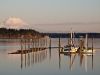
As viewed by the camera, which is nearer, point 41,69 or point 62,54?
point 41,69

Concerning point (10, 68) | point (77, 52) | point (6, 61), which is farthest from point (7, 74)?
point (77, 52)

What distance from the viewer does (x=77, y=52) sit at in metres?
77.3

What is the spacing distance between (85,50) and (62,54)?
17.4ft

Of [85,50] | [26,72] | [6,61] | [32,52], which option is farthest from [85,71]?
[32,52]

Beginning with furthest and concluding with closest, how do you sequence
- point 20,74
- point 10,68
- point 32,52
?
point 32,52 < point 10,68 < point 20,74

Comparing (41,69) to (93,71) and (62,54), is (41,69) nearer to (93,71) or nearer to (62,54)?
(93,71)

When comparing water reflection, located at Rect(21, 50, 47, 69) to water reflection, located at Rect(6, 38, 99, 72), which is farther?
water reflection, located at Rect(21, 50, 47, 69)

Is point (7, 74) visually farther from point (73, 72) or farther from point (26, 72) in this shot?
point (73, 72)

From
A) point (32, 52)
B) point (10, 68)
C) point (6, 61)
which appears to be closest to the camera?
point (10, 68)

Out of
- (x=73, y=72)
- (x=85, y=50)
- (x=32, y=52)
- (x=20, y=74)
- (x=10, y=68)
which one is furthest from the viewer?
(x=32, y=52)

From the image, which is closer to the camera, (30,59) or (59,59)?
(30,59)

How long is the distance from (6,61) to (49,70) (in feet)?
49.6

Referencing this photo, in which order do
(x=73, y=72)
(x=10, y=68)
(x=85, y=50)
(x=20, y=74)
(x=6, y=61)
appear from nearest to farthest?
(x=20, y=74) → (x=73, y=72) → (x=10, y=68) → (x=6, y=61) → (x=85, y=50)

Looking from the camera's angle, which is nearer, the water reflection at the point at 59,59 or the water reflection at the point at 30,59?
the water reflection at the point at 59,59
